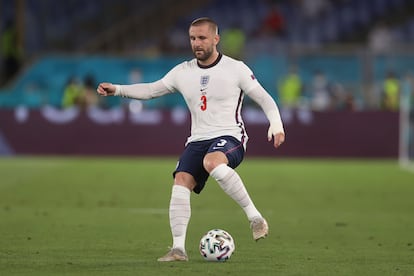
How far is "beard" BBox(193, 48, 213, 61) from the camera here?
8844 mm

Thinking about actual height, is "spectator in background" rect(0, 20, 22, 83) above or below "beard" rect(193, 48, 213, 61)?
above

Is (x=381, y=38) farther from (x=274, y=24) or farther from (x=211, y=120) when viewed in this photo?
(x=211, y=120)

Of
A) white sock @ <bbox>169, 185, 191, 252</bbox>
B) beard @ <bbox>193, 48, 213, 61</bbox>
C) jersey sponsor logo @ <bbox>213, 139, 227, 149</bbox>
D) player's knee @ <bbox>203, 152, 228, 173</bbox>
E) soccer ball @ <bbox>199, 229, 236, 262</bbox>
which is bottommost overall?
soccer ball @ <bbox>199, 229, 236, 262</bbox>

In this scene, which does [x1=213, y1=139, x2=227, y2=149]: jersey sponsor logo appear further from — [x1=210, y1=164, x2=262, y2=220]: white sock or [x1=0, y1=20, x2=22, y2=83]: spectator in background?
[x1=0, y1=20, x2=22, y2=83]: spectator in background

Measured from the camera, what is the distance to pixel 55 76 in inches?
1153

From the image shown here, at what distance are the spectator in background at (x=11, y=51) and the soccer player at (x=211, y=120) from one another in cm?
2205

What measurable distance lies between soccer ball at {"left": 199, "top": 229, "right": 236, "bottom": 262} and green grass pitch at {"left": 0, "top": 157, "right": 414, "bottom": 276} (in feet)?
0.31

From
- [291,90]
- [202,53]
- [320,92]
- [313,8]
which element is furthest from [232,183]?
[313,8]

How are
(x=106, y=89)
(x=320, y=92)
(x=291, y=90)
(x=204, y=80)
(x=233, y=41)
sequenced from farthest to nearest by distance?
(x=233, y=41) → (x=320, y=92) → (x=291, y=90) → (x=106, y=89) → (x=204, y=80)

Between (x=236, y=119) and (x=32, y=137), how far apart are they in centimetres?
1774

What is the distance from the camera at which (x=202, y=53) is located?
8867 mm

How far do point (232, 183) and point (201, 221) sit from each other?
3.82 m

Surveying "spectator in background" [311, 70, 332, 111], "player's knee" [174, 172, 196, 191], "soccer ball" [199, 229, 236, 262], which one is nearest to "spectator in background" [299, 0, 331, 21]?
"spectator in background" [311, 70, 332, 111]

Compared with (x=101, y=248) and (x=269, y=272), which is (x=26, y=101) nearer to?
(x=101, y=248)
